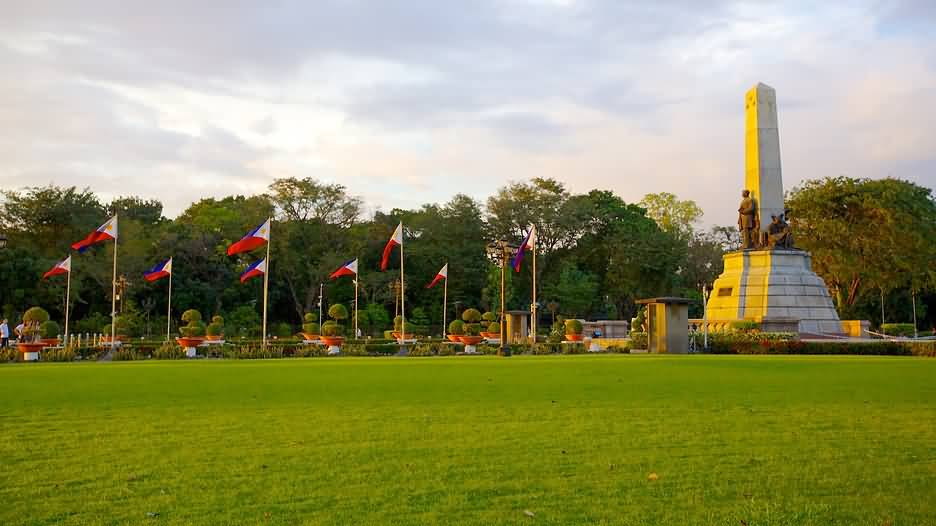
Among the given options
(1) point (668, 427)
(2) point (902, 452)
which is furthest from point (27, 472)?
(2) point (902, 452)

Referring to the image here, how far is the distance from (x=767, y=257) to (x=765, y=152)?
16.1 ft

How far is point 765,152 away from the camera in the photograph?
3809cm

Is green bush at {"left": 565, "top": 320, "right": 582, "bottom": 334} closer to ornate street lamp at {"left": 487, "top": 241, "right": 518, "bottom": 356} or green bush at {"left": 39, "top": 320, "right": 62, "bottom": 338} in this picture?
ornate street lamp at {"left": 487, "top": 241, "right": 518, "bottom": 356}

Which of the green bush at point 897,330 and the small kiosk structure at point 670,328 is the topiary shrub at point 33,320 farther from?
the green bush at point 897,330

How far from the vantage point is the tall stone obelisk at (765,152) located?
125 feet

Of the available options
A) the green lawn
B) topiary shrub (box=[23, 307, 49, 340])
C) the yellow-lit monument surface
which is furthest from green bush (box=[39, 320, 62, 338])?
the yellow-lit monument surface

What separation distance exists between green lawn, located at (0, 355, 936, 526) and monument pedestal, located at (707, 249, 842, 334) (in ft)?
80.1

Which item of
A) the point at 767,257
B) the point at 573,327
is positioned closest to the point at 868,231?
the point at 767,257

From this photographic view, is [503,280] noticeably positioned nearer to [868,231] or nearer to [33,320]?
[33,320]

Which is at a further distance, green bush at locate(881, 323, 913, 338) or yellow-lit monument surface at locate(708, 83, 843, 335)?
green bush at locate(881, 323, 913, 338)

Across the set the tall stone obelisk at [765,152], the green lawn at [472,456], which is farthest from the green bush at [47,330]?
the tall stone obelisk at [765,152]

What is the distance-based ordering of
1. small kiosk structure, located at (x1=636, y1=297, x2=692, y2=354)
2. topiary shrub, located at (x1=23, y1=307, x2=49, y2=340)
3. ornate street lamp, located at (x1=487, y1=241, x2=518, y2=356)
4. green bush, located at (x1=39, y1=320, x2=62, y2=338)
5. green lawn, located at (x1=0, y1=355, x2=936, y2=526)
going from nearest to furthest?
green lawn, located at (x1=0, y1=355, x2=936, y2=526) < ornate street lamp, located at (x1=487, y1=241, x2=518, y2=356) < small kiosk structure, located at (x1=636, y1=297, x2=692, y2=354) < topiary shrub, located at (x1=23, y1=307, x2=49, y2=340) < green bush, located at (x1=39, y1=320, x2=62, y2=338)

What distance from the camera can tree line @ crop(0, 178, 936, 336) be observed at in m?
53.8

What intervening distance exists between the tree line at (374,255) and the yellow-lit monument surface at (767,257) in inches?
633
